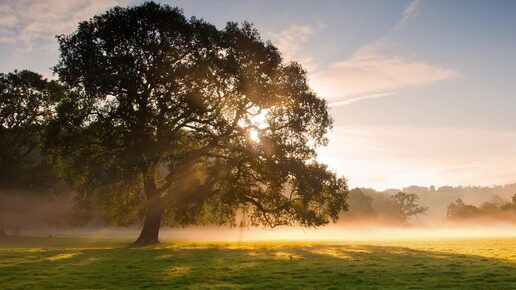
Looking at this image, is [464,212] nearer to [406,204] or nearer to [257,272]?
[406,204]

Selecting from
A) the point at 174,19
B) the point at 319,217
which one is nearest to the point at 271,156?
the point at 319,217

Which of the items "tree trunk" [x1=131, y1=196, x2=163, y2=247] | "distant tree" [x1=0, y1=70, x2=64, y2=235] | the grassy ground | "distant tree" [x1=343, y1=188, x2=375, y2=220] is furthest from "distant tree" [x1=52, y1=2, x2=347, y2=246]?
"distant tree" [x1=343, y1=188, x2=375, y2=220]

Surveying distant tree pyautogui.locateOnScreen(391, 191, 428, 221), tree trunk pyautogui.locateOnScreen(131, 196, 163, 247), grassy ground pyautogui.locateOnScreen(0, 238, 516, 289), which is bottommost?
grassy ground pyautogui.locateOnScreen(0, 238, 516, 289)

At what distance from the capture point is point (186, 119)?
134 ft

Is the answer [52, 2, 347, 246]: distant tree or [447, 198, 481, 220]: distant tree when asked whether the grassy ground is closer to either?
[52, 2, 347, 246]: distant tree

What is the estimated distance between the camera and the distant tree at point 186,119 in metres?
37.5

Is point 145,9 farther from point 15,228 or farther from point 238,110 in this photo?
point 15,228

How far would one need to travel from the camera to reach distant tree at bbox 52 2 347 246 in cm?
3753

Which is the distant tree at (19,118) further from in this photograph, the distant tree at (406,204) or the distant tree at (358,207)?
the distant tree at (406,204)

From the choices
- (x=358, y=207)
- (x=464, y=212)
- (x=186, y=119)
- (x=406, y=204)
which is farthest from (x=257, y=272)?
(x=406, y=204)

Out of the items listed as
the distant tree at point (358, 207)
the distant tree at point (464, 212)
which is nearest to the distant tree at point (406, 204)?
the distant tree at point (464, 212)

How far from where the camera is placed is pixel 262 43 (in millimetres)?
41188

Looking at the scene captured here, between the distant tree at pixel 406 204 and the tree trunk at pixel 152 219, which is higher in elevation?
the distant tree at pixel 406 204

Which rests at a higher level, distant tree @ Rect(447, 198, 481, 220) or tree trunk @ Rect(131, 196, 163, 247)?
distant tree @ Rect(447, 198, 481, 220)
